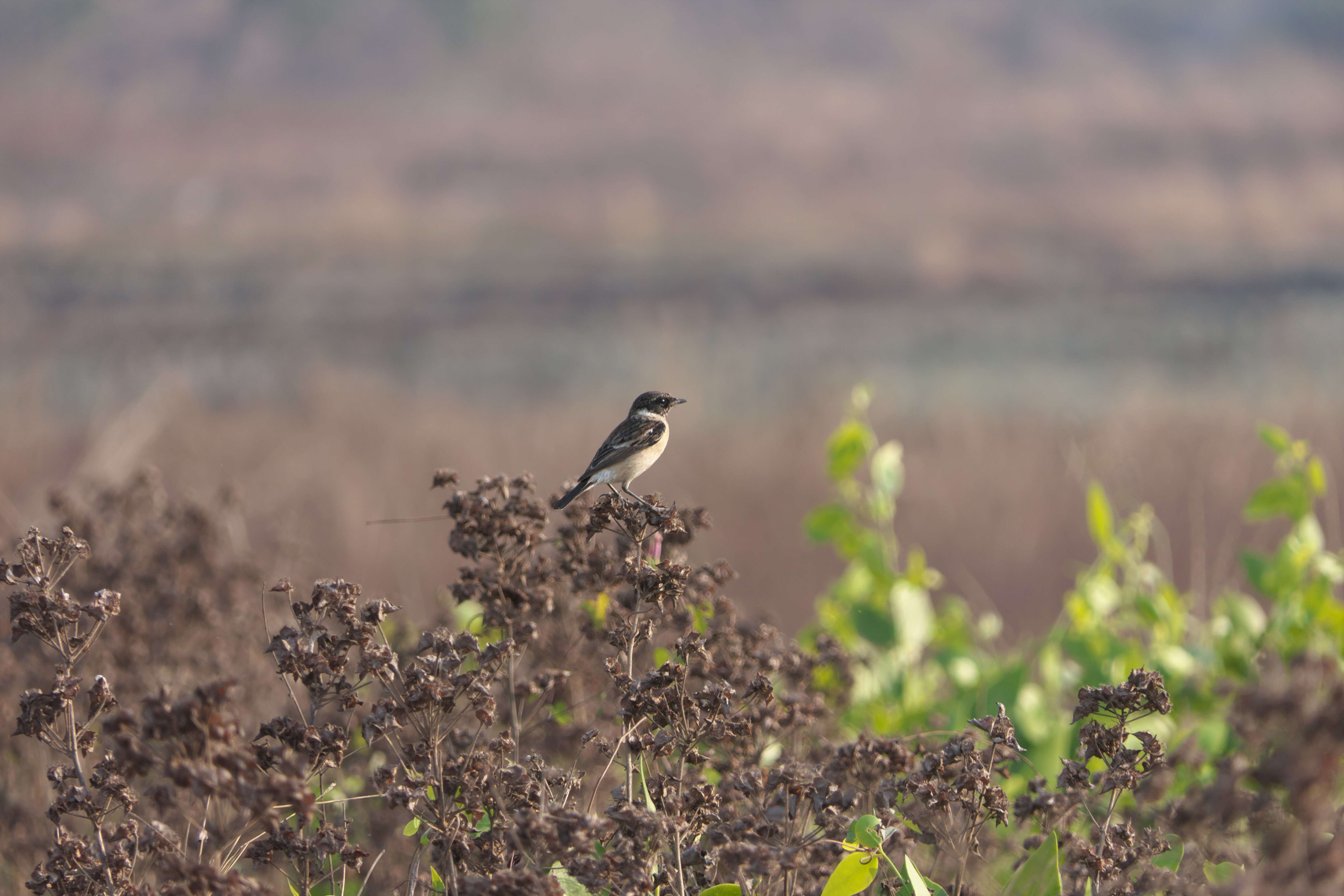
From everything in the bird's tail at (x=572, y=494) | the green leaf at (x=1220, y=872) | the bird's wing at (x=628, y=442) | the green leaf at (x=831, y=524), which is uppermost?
the bird's wing at (x=628, y=442)

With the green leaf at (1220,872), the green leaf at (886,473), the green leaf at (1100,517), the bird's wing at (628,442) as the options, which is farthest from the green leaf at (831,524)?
the green leaf at (1220,872)

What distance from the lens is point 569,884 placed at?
6.95 feet

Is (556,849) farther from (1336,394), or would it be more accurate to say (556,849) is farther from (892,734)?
(1336,394)

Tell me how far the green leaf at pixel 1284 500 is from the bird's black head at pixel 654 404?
2.00 metres

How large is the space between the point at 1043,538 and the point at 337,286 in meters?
20.7

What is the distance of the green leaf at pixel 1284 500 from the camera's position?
3.79m

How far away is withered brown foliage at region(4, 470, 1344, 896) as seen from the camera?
1567mm

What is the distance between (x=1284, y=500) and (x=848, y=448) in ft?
4.57

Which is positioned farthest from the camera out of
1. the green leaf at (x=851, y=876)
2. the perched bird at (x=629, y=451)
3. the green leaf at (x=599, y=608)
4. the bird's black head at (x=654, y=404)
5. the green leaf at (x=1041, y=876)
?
the bird's black head at (x=654, y=404)

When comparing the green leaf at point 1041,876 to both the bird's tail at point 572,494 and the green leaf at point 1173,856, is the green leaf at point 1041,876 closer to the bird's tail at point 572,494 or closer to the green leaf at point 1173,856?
the green leaf at point 1173,856

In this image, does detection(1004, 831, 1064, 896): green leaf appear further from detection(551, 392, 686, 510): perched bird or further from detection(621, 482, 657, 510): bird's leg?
detection(551, 392, 686, 510): perched bird

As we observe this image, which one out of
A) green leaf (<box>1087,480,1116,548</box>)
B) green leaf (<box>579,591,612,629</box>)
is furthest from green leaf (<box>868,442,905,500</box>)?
green leaf (<box>579,591,612,629</box>)

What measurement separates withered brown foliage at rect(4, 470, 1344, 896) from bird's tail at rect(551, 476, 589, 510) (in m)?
0.18

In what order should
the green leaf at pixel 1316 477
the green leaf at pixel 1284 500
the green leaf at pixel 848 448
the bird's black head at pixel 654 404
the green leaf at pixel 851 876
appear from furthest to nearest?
the green leaf at pixel 848 448
the green leaf at pixel 1284 500
the green leaf at pixel 1316 477
the bird's black head at pixel 654 404
the green leaf at pixel 851 876
